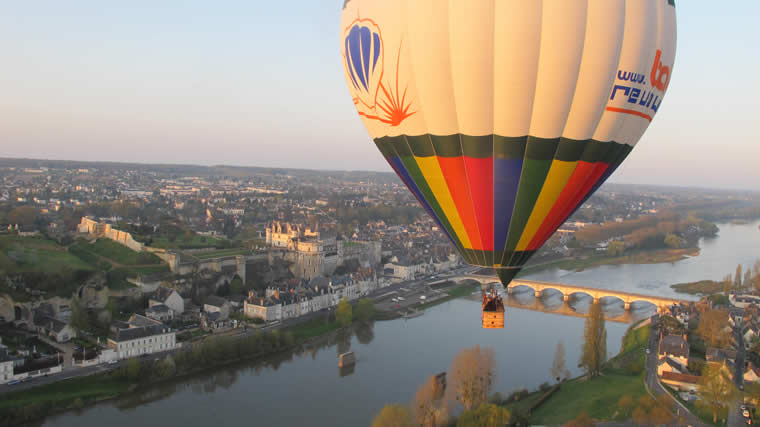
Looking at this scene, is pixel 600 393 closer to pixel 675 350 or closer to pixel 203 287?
pixel 675 350

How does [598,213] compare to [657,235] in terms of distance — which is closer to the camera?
[657,235]

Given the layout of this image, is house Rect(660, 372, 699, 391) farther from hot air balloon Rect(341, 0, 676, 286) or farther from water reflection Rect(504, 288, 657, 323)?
hot air balloon Rect(341, 0, 676, 286)

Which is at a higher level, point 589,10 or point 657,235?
point 589,10

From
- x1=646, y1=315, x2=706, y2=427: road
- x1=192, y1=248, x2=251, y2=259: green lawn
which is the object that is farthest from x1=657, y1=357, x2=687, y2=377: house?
x1=192, y1=248, x2=251, y2=259: green lawn

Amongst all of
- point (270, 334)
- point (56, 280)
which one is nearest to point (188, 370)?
point (270, 334)

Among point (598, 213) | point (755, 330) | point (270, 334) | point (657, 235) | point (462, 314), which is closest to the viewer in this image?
point (270, 334)

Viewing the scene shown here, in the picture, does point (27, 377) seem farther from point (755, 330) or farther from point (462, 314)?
point (755, 330)

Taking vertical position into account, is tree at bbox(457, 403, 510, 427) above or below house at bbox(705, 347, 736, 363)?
above

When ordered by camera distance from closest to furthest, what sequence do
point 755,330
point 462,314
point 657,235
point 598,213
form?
point 755,330 < point 462,314 < point 657,235 < point 598,213
